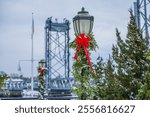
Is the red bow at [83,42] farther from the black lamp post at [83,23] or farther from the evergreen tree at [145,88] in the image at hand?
the evergreen tree at [145,88]

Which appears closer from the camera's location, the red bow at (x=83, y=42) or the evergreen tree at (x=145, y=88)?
the red bow at (x=83, y=42)

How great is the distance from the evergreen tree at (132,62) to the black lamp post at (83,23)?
4.15 m

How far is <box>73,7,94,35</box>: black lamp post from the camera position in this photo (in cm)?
803

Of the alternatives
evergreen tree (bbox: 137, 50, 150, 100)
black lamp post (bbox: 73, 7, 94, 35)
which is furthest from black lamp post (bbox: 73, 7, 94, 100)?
evergreen tree (bbox: 137, 50, 150, 100)

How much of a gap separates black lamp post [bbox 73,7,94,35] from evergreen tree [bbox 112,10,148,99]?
4.15 metres

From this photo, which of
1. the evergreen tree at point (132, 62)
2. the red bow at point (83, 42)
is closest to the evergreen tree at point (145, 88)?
the evergreen tree at point (132, 62)

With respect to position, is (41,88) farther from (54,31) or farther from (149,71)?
(54,31)

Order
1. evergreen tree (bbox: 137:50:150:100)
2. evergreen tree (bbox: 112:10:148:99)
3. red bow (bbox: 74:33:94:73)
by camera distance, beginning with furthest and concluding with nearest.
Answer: evergreen tree (bbox: 112:10:148:99)
evergreen tree (bbox: 137:50:150:100)
red bow (bbox: 74:33:94:73)

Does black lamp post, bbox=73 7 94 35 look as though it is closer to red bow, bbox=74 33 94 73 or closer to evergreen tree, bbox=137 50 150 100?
red bow, bbox=74 33 94 73

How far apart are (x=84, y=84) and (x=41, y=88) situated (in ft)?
54.7

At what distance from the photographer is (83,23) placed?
8094 mm

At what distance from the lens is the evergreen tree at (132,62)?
1234 cm

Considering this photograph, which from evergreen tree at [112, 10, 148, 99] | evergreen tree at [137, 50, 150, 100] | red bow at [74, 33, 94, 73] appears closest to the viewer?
red bow at [74, 33, 94, 73]

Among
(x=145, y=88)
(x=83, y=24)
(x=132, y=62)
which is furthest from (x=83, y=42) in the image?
(x=132, y=62)
